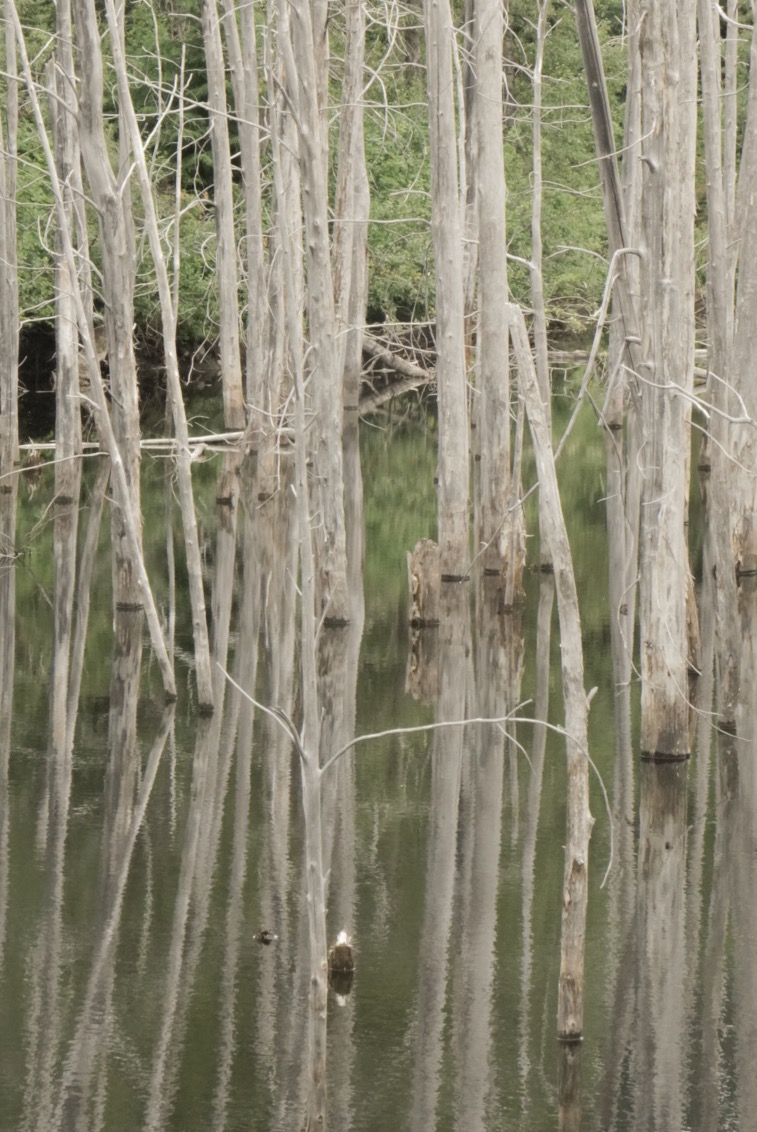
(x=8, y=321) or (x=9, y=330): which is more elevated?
(x=8, y=321)

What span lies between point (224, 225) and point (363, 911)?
62.0ft

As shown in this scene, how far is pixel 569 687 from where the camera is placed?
269 inches

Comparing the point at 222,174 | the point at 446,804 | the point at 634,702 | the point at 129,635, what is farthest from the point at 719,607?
the point at 222,174

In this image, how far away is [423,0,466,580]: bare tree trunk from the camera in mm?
15312

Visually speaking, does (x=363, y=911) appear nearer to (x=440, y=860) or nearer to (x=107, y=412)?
(x=440, y=860)

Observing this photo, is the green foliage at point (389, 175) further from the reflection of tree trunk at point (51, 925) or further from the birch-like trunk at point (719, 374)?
the reflection of tree trunk at point (51, 925)

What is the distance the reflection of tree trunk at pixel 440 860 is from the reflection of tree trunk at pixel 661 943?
0.81m

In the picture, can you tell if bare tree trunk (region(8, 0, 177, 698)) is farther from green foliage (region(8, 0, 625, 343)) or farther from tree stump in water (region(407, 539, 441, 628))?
green foliage (region(8, 0, 625, 343))

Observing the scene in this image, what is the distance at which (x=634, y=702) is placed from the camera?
1247 cm

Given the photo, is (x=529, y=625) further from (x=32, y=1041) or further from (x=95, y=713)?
(x=32, y=1041)

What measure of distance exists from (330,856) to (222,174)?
18.2 metres

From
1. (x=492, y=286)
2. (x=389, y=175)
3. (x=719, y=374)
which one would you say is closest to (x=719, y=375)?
(x=719, y=374)

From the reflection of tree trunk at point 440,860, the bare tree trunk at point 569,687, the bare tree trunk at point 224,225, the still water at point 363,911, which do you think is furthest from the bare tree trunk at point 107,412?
the bare tree trunk at point 224,225

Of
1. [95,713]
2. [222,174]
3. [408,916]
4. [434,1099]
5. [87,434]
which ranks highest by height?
[222,174]
